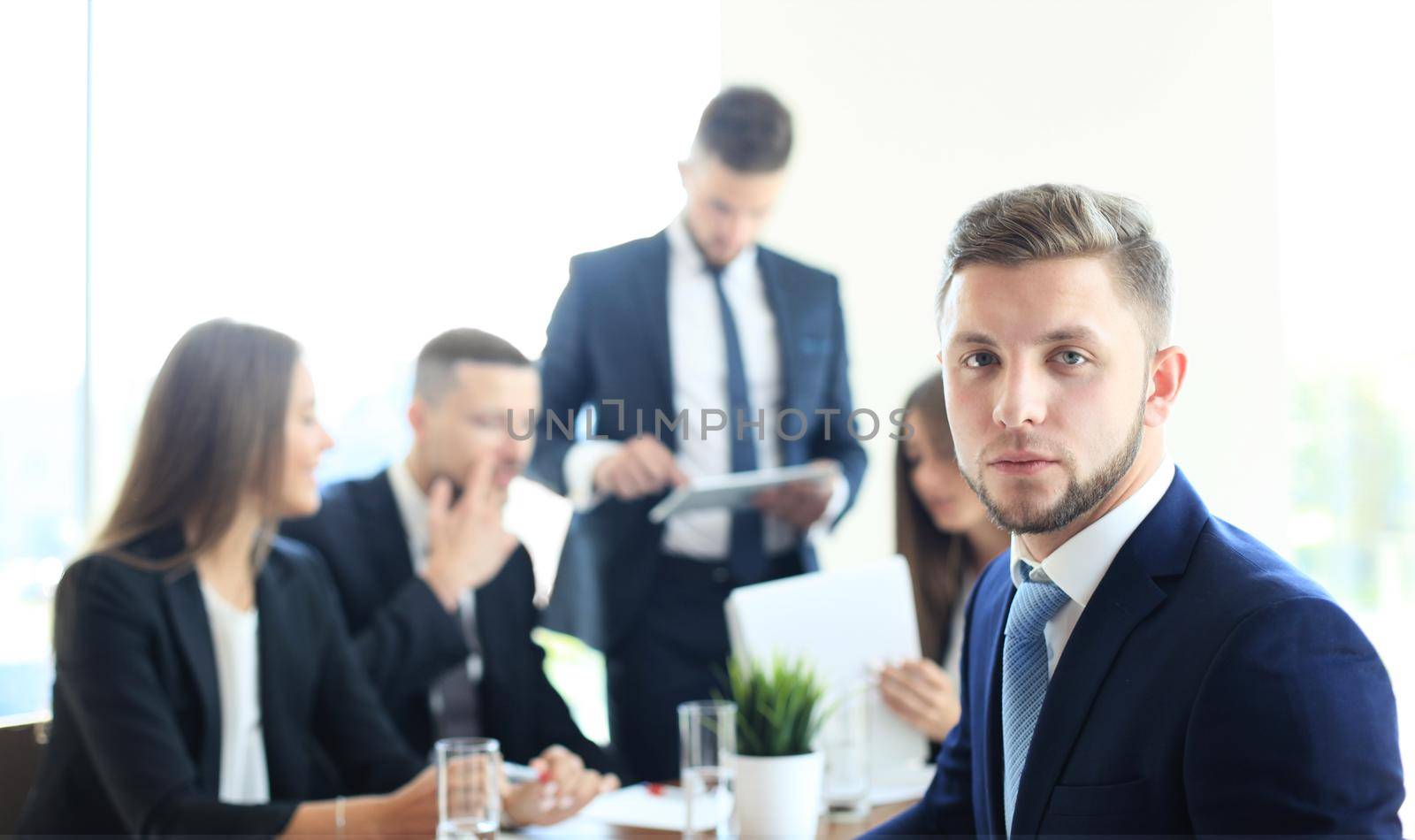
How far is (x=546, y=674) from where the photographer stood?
9.73ft

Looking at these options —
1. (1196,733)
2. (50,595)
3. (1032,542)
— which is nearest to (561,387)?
(50,595)

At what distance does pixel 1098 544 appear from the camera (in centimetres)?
129

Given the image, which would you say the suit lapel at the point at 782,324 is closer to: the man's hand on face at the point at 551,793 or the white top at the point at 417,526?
the white top at the point at 417,526

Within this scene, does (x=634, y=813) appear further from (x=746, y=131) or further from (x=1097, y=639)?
(x=746, y=131)

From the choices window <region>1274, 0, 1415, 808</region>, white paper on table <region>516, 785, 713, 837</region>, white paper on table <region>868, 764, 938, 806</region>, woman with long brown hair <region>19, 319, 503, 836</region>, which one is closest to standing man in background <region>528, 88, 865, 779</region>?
woman with long brown hair <region>19, 319, 503, 836</region>

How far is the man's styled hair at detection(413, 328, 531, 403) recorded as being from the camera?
296cm

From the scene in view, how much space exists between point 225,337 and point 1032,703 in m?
2.06

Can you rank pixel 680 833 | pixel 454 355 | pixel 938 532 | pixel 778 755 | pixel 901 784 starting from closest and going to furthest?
pixel 778 755
pixel 680 833
pixel 901 784
pixel 938 532
pixel 454 355

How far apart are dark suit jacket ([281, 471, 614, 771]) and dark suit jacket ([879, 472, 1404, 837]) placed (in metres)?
1.80

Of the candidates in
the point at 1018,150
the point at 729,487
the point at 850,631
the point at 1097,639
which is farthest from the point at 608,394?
the point at 1097,639

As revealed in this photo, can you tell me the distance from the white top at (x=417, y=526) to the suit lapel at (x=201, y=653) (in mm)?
522

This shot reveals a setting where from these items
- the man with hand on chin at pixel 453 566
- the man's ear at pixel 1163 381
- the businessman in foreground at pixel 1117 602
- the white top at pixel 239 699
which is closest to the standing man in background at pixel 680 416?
the man with hand on chin at pixel 453 566

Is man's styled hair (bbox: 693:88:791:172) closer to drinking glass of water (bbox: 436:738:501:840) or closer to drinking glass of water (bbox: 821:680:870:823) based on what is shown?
drinking glass of water (bbox: 821:680:870:823)

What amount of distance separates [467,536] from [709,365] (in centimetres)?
70
